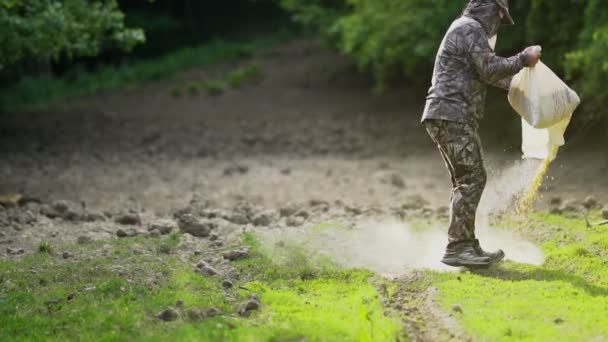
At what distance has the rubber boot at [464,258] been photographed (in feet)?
27.3

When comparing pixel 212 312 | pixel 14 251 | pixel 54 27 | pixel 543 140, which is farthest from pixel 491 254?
pixel 54 27

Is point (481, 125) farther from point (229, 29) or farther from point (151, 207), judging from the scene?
point (229, 29)

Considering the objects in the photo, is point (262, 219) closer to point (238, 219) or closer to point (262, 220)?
point (262, 220)

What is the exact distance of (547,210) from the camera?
36.6 feet

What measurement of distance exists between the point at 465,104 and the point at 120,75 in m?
24.0

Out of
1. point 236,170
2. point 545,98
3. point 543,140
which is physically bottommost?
point 236,170

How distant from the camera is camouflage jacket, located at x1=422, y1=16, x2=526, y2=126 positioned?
806 cm

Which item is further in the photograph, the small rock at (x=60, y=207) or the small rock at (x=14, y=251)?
the small rock at (x=60, y=207)

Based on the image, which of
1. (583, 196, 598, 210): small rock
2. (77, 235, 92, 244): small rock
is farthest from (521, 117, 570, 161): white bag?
(77, 235, 92, 244): small rock

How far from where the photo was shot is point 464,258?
27.6 feet

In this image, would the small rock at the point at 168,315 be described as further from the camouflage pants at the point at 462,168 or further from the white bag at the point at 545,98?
the white bag at the point at 545,98

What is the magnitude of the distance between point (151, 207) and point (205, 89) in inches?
532

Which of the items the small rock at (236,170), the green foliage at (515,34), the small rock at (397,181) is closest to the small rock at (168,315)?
the green foliage at (515,34)

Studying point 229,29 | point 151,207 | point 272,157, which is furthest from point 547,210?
point 229,29
